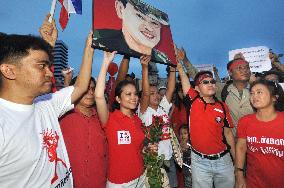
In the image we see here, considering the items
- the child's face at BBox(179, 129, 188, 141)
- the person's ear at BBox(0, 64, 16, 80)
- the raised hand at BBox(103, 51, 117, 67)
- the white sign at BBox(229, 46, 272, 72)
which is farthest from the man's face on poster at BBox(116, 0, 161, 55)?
the white sign at BBox(229, 46, 272, 72)

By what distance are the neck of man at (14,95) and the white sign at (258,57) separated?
5794mm

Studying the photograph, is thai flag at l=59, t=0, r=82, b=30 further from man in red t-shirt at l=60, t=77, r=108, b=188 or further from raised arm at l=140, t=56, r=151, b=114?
man in red t-shirt at l=60, t=77, r=108, b=188

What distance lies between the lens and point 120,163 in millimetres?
4090

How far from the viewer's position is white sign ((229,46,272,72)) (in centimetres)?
737

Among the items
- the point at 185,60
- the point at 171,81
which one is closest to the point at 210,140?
the point at 171,81

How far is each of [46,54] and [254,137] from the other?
3.33 meters

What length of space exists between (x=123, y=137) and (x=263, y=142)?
6.96ft

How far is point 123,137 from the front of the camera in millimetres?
4195

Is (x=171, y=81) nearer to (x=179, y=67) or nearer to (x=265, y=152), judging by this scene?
(x=179, y=67)

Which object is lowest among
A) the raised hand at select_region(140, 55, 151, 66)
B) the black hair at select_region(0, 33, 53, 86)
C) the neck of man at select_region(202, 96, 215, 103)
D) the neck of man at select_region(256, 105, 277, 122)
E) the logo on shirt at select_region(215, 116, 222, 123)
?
the logo on shirt at select_region(215, 116, 222, 123)

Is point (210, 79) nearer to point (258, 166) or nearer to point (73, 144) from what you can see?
point (258, 166)

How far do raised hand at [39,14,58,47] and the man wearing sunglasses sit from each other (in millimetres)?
2933

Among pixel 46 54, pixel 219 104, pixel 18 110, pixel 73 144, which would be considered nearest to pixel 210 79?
pixel 219 104

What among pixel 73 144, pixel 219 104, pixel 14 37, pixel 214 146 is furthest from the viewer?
pixel 219 104
